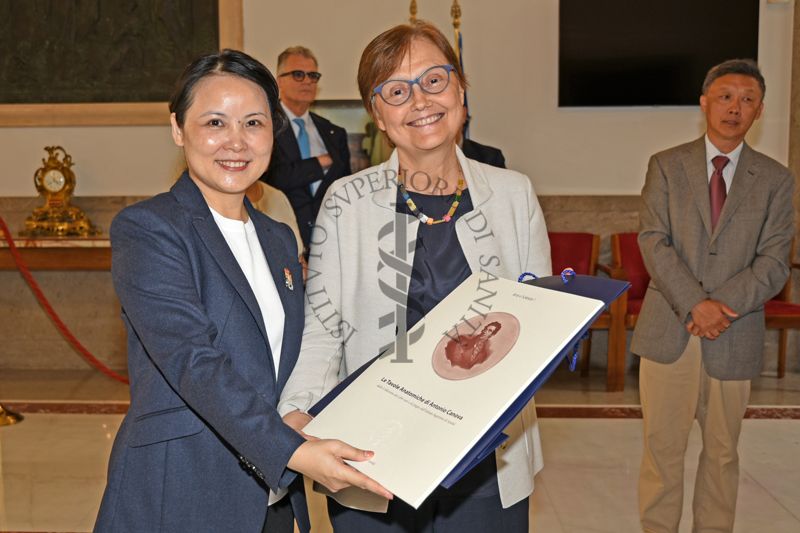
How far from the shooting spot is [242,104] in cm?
181

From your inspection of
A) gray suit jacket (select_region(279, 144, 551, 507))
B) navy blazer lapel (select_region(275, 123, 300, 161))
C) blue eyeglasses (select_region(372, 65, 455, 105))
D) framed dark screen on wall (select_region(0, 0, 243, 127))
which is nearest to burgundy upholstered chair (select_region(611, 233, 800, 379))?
navy blazer lapel (select_region(275, 123, 300, 161))

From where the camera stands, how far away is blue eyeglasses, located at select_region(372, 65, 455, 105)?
1.92m

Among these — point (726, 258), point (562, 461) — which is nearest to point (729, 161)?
point (726, 258)

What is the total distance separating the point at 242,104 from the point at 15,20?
21.4ft

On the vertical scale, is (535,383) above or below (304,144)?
below

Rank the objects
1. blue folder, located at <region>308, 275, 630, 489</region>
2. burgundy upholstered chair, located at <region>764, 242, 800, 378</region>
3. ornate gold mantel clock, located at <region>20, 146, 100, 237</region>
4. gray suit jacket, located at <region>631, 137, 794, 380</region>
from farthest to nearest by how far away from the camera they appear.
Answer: ornate gold mantel clock, located at <region>20, 146, 100, 237</region> → burgundy upholstered chair, located at <region>764, 242, 800, 378</region> → gray suit jacket, located at <region>631, 137, 794, 380</region> → blue folder, located at <region>308, 275, 630, 489</region>

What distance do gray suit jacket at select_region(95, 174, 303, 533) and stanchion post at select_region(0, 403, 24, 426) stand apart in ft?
14.3

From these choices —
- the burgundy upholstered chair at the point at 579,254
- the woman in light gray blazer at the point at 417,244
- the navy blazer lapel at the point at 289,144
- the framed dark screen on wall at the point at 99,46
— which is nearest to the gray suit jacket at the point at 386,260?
the woman in light gray blazer at the point at 417,244

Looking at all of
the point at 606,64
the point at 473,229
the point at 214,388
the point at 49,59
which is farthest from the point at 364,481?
the point at 49,59

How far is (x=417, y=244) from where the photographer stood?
200 cm

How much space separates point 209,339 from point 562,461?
3.53m

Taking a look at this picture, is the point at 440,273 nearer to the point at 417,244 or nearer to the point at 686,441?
the point at 417,244

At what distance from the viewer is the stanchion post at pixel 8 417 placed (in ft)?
18.5

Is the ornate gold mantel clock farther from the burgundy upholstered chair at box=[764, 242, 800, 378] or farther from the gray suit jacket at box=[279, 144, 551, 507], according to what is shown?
the gray suit jacket at box=[279, 144, 551, 507]
